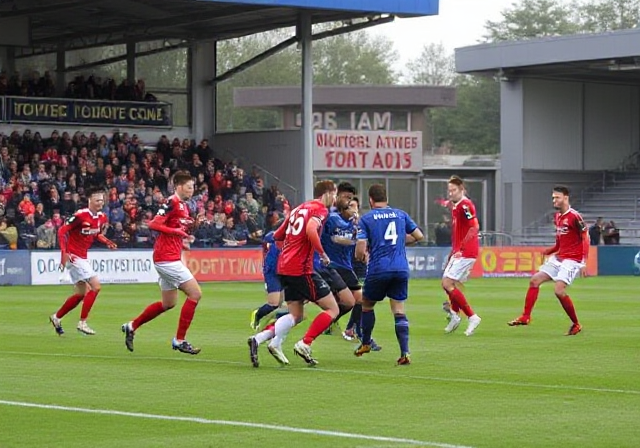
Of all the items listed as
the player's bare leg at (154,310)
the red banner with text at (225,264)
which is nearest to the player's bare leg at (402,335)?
the player's bare leg at (154,310)

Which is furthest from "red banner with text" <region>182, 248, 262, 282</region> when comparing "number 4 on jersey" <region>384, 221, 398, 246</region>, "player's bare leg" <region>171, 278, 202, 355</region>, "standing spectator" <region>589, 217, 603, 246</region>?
"number 4 on jersey" <region>384, 221, 398, 246</region>

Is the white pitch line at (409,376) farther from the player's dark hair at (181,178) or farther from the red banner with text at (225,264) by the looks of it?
the red banner with text at (225,264)

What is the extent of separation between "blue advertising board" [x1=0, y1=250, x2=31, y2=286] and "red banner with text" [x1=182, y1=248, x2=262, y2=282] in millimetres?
4022

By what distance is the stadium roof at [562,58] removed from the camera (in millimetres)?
49625

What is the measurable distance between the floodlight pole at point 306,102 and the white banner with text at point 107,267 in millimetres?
9363

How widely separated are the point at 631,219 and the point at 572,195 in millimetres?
3980

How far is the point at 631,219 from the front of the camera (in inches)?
2074

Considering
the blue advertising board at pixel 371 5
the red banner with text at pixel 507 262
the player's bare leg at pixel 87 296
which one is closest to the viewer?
the player's bare leg at pixel 87 296

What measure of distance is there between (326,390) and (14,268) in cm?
→ 2149

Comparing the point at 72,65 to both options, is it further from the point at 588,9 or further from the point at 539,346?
the point at 588,9

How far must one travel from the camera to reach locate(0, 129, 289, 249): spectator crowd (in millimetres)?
35781

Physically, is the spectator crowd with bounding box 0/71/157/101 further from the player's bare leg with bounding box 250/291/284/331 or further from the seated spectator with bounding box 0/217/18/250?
the player's bare leg with bounding box 250/291/284/331

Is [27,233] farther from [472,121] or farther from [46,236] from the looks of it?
[472,121]

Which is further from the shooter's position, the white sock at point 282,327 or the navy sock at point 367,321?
the navy sock at point 367,321
